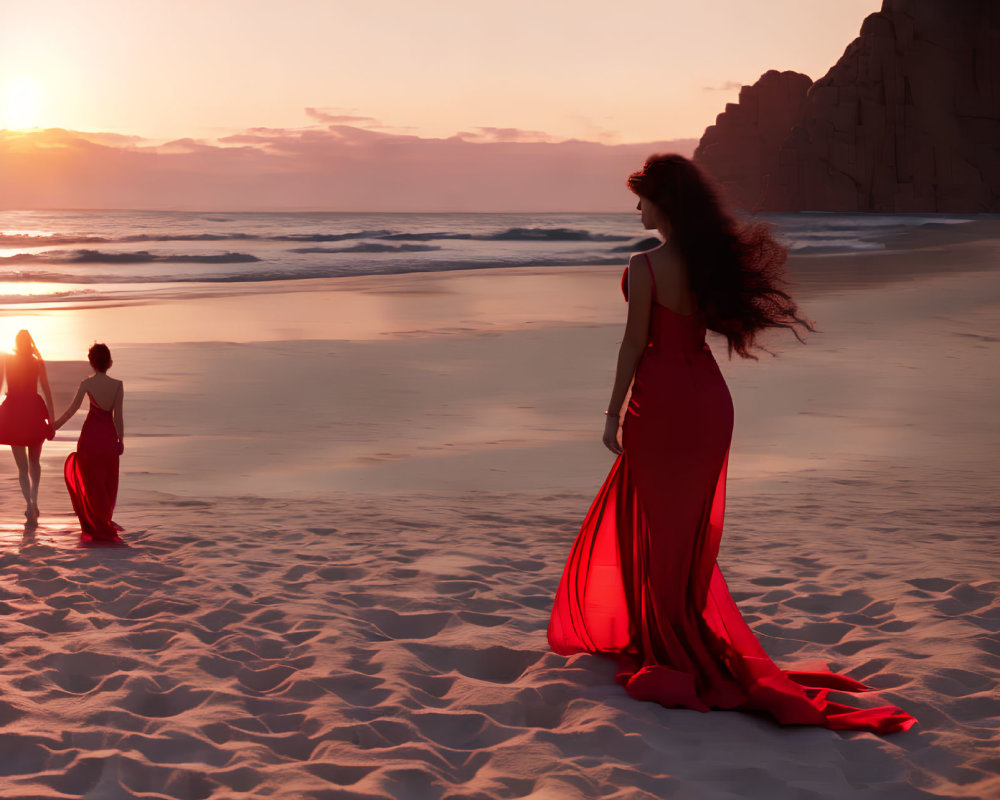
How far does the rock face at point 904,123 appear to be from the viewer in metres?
95.1

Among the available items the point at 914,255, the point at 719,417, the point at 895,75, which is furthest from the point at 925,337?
the point at 895,75

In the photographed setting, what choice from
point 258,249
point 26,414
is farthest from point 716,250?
point 258,249

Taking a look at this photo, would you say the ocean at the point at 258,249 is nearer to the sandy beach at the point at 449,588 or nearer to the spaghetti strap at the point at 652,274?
the sandy beach at the point at 449,588

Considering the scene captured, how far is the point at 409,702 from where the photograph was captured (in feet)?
11.9

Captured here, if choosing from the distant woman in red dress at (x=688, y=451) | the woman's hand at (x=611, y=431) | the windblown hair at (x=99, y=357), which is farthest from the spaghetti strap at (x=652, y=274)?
the windblown hair at (x=99, y=357)

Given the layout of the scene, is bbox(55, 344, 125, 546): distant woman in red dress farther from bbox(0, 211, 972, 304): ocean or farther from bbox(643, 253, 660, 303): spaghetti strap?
bbox(0, 211, 972, 304): ocean

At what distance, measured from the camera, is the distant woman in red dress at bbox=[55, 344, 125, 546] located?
5840 mm

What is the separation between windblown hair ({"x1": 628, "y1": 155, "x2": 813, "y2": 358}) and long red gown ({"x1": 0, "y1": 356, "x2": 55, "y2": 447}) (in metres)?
4.57

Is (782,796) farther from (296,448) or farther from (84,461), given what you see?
(296,448)

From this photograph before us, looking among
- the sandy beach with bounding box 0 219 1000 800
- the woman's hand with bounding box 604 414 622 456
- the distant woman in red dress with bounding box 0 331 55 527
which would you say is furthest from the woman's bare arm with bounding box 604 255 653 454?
the distant woman in red dress with bounding box 0 331 55 527

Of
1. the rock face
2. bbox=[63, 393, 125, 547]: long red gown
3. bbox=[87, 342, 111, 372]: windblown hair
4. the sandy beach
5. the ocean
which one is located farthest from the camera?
the rock face

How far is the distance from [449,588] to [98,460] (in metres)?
2.45

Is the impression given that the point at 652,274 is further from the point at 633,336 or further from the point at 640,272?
the point at 633,336

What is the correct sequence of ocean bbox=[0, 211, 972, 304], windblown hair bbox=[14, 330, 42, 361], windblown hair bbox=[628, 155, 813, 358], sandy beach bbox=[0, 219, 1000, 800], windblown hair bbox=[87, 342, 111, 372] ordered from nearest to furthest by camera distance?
sandy beach bbox=[0, 219, 1000, 800] → windblown hair bbox=[628, 155, 813, 358] → windblown hair bbox=[87, 342, 111, 372] → windblown hair bbox=[14, 330, 42, 361] → ocean bbox=[0, 211, 972, 304]
